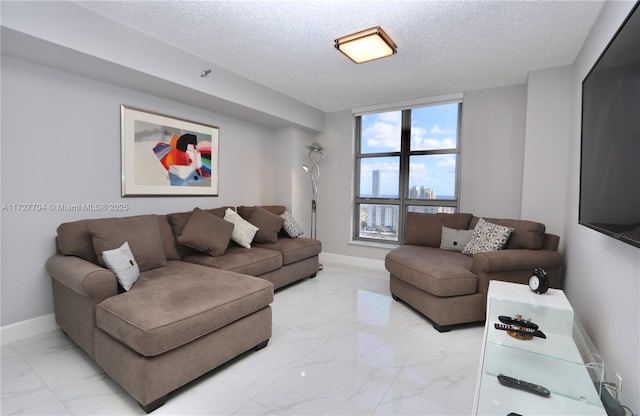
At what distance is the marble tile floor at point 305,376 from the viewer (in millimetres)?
1647

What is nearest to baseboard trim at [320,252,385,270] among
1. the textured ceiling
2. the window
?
the window

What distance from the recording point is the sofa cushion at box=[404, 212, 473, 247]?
3635 mm

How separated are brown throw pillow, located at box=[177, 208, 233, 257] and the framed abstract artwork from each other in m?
0.53

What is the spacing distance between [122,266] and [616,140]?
9.69 feet

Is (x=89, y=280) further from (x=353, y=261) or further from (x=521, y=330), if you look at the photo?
(x=353, y=261)

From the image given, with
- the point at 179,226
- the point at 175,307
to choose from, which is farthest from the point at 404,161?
the point at 175,307

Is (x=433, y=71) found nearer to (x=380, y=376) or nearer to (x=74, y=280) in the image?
(x=380, y=376)

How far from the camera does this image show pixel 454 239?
3473mm

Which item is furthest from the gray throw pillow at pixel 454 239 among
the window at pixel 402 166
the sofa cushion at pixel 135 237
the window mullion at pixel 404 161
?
the sofa cushion at pixel 135 237

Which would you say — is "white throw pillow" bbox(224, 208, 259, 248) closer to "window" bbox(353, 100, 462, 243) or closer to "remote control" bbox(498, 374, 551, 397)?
"window" bbox(353, 100, 462, 243)

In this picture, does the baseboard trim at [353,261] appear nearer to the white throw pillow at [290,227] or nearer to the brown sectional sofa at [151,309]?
the white throw pillow at [290,227]

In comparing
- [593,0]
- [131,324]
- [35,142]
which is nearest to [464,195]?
[593,0]

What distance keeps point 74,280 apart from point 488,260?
307 cm

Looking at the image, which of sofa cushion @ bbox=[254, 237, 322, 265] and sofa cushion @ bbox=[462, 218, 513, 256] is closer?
sofa cushion @ bbox=[462, 218, 513, 256]
